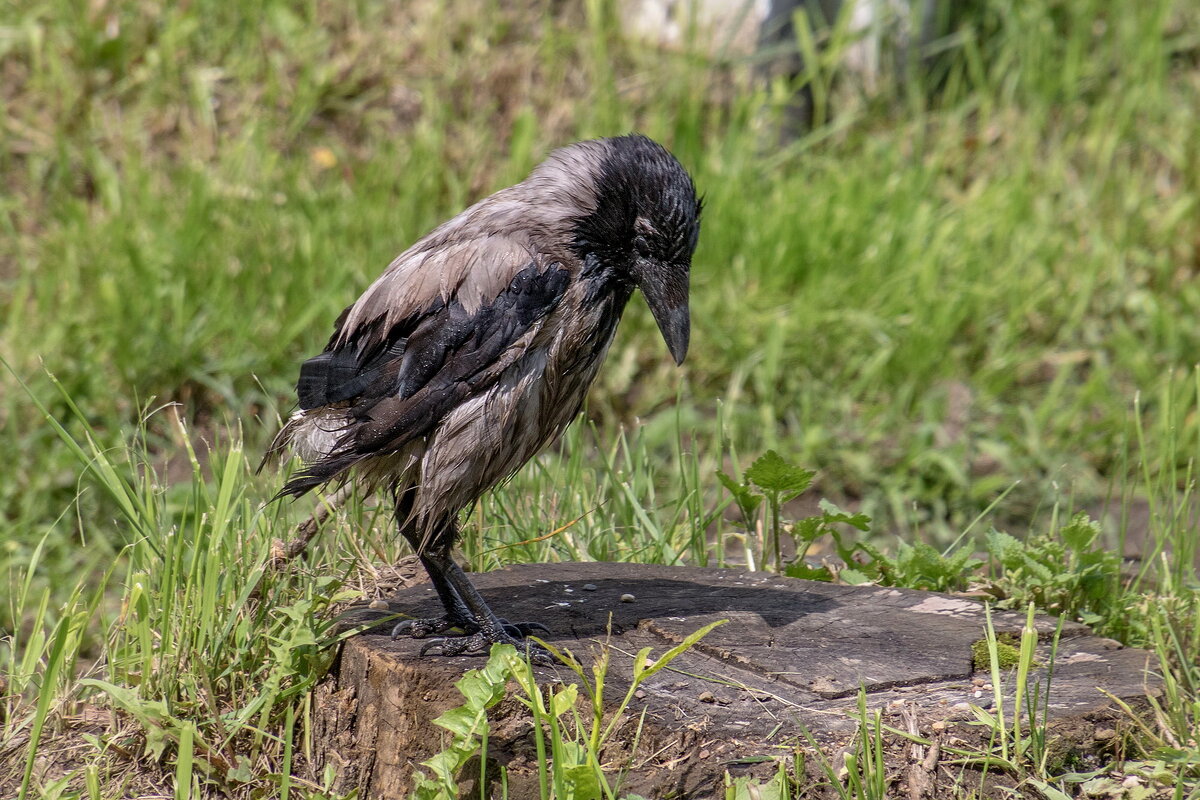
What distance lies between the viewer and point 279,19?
275 inches

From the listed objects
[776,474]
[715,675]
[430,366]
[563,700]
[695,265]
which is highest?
[430,366]

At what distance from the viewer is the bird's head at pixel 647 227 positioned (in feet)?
9.87

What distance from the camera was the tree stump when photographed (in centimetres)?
250

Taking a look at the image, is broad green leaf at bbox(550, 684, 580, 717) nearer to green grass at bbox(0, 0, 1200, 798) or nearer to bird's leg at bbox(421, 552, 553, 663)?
bird's leg at bbox(421, 552, 553, 663)

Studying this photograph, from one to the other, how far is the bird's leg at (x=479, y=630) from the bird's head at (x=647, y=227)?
28.5 inches

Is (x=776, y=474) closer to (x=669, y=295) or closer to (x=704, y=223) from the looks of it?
(x=669, y=295)

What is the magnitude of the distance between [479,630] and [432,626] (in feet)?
0.40

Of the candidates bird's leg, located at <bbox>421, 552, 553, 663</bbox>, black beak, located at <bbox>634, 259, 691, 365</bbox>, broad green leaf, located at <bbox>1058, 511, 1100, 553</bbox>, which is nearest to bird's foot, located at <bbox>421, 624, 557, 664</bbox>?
bird's leg, located at <bbox>421, 552, 553, 663</bbox>

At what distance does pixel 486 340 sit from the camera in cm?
289

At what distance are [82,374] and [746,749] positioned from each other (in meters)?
3.98

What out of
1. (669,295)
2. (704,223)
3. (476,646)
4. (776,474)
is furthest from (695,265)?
(476,646)

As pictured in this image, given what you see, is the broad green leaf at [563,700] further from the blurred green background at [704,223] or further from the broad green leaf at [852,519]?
the blurred green background at [704,223]

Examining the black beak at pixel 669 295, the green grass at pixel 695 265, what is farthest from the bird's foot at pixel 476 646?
the black beak at pixel 669 295

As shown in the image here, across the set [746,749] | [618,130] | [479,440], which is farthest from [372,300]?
[618,130]
